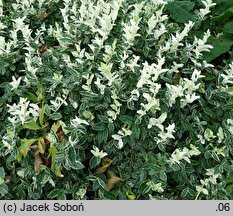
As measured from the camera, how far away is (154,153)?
2.62 meters

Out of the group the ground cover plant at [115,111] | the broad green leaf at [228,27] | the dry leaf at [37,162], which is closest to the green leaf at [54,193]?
the ground cover plant at [115,111]

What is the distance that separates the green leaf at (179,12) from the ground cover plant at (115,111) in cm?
6

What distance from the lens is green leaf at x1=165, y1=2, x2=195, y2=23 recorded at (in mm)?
2951

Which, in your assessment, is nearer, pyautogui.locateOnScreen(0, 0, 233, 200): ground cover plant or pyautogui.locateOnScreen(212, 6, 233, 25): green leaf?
pyautogui.locateOnScreen(0, 0, 233, 200): ground cover plant

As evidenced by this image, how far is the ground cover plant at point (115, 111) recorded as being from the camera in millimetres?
2518

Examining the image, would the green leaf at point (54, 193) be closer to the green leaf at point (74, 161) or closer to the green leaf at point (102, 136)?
the green leaf at point (74, 161)

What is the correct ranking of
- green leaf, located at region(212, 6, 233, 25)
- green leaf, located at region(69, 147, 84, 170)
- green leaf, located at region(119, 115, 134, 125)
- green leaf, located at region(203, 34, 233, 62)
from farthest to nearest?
green leaf, located at region(212, 6, 233, 25), green leaf, located at region(203, 34, 233, 62), green leaf, located at region(119, 115, 134, 125), green leaf, located at region(69, 147, 84, 170)

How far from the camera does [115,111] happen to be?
258cm

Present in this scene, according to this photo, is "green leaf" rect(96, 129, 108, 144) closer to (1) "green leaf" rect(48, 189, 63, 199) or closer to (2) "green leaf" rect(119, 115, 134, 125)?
(2) "green leaf" rect(119, 115, 134, 125)

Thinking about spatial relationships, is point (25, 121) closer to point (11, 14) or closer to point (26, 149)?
point (26, 149)

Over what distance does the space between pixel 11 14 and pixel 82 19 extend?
528 millimetres

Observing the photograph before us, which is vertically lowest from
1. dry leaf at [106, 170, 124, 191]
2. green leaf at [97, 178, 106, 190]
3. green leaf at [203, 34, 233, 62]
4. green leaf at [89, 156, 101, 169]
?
dry leaf at [106, 170, 124, 191]

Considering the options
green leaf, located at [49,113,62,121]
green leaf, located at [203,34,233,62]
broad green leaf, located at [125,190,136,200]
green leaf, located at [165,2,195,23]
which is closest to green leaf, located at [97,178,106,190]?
broad green leaf, located at [125,190,136,200]

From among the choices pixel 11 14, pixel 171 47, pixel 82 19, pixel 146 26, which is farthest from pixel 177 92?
pixel 11 14
